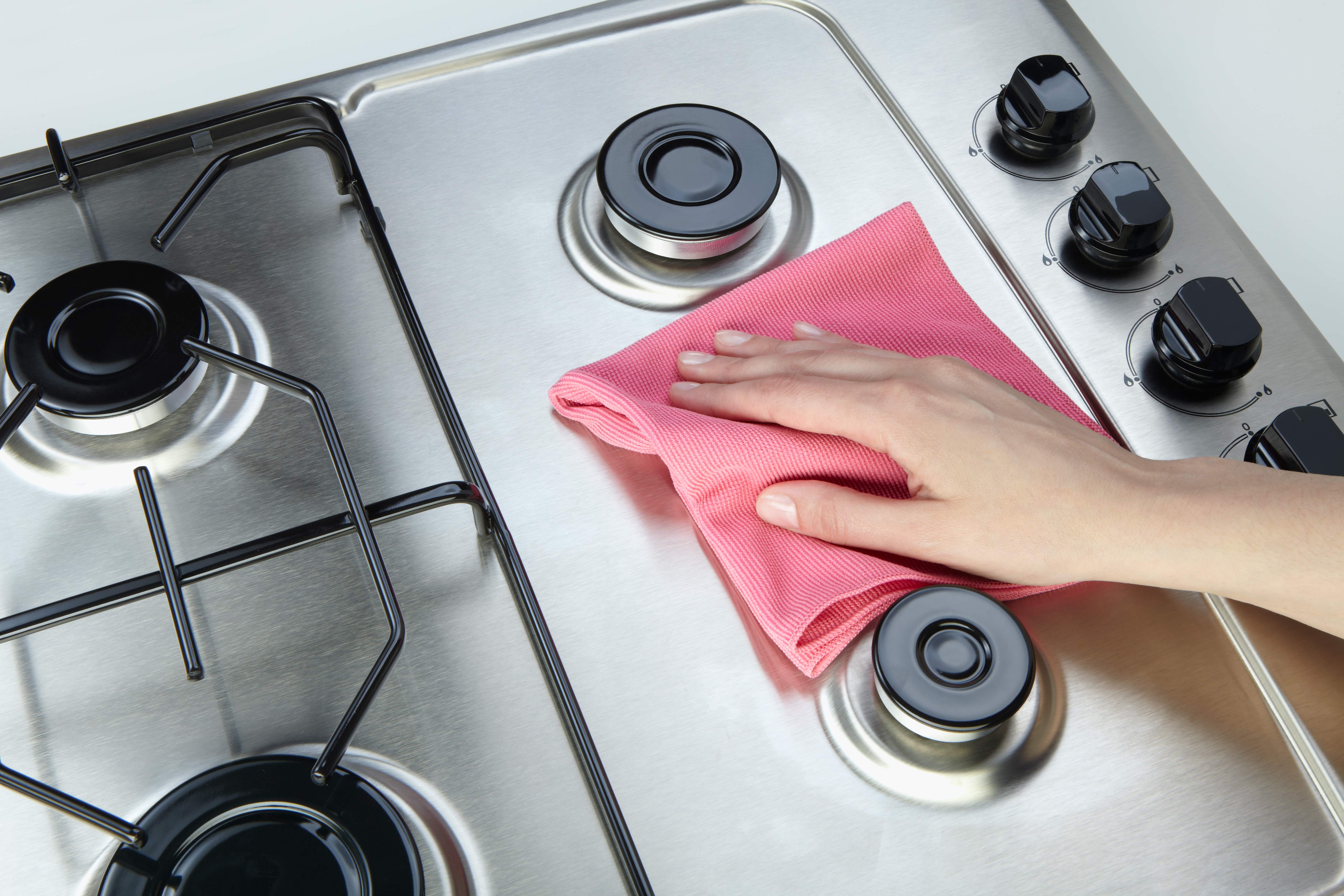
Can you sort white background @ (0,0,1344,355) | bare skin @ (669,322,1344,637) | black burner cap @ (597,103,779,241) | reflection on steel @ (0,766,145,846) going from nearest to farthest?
1. reflection on steel @ (0,766,145,846)
2. bare skin @ (669,322,1344,637)
3. black burner cap @ (597,103,779,241)
4. white background @ (0,0,1344,355)

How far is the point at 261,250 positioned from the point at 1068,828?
63 centimetres

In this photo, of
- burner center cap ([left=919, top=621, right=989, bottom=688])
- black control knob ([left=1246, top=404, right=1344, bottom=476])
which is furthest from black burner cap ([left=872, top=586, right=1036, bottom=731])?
black control knob ([left=1246, top=404, right=1344, bottom=476])

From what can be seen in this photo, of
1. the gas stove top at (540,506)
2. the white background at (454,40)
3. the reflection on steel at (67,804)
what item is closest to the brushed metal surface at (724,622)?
the gas stove top at (540,506)

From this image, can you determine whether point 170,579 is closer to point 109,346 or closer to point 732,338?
point 109,346

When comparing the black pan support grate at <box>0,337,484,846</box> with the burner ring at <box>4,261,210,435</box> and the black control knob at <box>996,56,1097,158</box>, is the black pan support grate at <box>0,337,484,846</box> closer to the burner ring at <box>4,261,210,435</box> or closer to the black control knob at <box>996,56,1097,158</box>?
the burner ring at <box>4,261,210,435</box>

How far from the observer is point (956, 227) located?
2.44ft

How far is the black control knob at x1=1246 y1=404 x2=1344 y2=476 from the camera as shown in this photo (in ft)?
2.00

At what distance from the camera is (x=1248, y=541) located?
0.58m

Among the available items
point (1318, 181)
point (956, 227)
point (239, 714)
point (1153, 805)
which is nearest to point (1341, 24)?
point (1318, 181)

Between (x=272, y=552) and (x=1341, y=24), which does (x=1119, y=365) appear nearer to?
(x=1341, y=24)

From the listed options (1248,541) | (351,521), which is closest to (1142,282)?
(1248,541)

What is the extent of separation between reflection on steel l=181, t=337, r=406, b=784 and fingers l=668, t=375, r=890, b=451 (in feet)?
0.69

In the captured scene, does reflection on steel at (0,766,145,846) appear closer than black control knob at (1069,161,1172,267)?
Yes

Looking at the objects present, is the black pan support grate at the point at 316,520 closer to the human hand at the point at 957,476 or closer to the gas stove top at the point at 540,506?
the gas stove top at the point at 540,506
